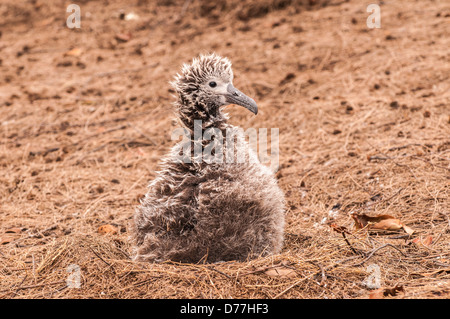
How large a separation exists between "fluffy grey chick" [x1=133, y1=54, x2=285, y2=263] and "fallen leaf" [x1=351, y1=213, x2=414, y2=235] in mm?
878

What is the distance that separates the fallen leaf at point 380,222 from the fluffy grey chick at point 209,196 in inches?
34.6

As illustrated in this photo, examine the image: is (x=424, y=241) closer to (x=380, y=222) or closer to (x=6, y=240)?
(x=380, y=222)

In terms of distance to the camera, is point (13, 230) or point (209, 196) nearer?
point (209, 196)

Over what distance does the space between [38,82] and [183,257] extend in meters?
6.63

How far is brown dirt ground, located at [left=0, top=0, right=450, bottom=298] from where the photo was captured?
3.85 m

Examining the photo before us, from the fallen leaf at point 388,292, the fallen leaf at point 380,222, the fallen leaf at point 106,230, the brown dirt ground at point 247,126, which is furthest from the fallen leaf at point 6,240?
the fallen leaf at point 388,292

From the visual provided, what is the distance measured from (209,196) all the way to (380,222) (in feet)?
5.77

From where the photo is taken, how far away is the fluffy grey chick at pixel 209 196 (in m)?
4.04

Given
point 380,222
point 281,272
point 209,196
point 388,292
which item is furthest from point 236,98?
point 388,292

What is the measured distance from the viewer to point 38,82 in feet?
30.9

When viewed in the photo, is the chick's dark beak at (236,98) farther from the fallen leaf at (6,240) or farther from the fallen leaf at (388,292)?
the fallen leaf at (6,240)

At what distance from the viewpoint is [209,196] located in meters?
4.05
